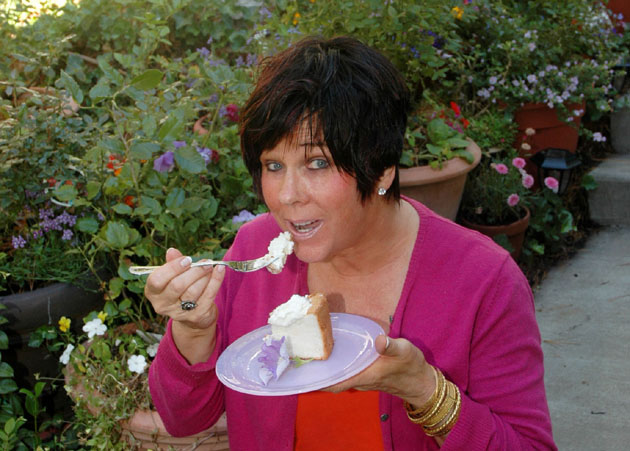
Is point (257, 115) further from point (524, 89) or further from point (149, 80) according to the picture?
point (524, 89)

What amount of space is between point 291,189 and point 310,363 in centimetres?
39

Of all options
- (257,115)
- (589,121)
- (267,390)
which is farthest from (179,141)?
(589,121)

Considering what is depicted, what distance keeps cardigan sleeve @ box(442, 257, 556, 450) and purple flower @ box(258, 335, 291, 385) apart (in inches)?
16.7

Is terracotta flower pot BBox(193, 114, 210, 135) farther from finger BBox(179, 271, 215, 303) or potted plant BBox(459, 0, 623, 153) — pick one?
potted plant BBox(459, 0, 623, 153)

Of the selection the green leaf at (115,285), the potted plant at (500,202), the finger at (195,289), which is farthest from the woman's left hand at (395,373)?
the potted plant at (500,202)

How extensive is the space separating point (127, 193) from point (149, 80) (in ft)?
1.77

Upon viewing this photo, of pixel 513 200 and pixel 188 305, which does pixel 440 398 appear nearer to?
pixel 188 305

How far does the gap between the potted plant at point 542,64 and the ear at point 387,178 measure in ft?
8.97

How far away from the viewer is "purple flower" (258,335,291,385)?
1349 millimetres

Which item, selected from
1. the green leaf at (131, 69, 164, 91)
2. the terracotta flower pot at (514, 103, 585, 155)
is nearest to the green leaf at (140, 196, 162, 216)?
the green leaf at (131, 69, 164, 91)

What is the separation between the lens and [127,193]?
2.38 m

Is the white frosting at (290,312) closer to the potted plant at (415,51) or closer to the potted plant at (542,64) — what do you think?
the potted plant at (415,51)

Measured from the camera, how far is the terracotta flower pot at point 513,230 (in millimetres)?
3877

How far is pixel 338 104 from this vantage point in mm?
1430
